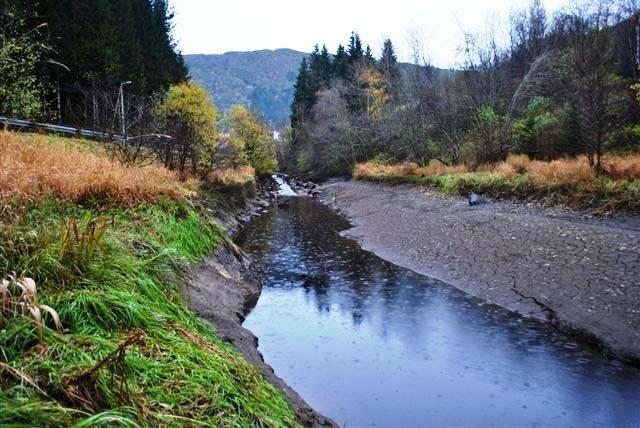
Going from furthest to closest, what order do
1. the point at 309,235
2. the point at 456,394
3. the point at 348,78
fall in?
the point at 348,78
the point at 309,235
the point at 456,394

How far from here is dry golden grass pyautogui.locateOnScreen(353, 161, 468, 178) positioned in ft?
75.8

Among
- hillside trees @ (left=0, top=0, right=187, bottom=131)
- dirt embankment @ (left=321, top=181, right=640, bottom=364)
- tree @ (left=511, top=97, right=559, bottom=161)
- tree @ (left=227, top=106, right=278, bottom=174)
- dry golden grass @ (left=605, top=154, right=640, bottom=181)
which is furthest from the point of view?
tree @ (left=227, top=106, right=278, bottom=174)

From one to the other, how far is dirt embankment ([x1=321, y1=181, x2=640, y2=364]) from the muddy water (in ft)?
1.70

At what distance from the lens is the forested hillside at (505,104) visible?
14.3 metres

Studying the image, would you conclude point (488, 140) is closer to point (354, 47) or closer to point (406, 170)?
point (406, 170)

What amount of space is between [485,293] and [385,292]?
2036 millimetres

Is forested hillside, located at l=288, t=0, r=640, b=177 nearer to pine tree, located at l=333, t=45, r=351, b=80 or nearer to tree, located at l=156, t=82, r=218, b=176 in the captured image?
pine tree, located at l=333, t=45, r=351, b=80

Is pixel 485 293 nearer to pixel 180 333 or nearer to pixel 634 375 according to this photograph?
pixel 634 375

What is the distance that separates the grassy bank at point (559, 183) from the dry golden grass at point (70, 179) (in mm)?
10594

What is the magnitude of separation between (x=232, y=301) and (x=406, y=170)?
68.6 ft

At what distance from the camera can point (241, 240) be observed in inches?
634

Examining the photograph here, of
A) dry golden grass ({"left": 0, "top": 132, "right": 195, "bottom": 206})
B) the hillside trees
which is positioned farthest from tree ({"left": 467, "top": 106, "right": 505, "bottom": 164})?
the hillside trees

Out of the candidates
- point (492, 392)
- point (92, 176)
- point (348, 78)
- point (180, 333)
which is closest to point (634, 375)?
point (492, 392)

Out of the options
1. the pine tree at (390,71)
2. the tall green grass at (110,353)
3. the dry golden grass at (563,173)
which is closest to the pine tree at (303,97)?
the pine tree at (390,71)
